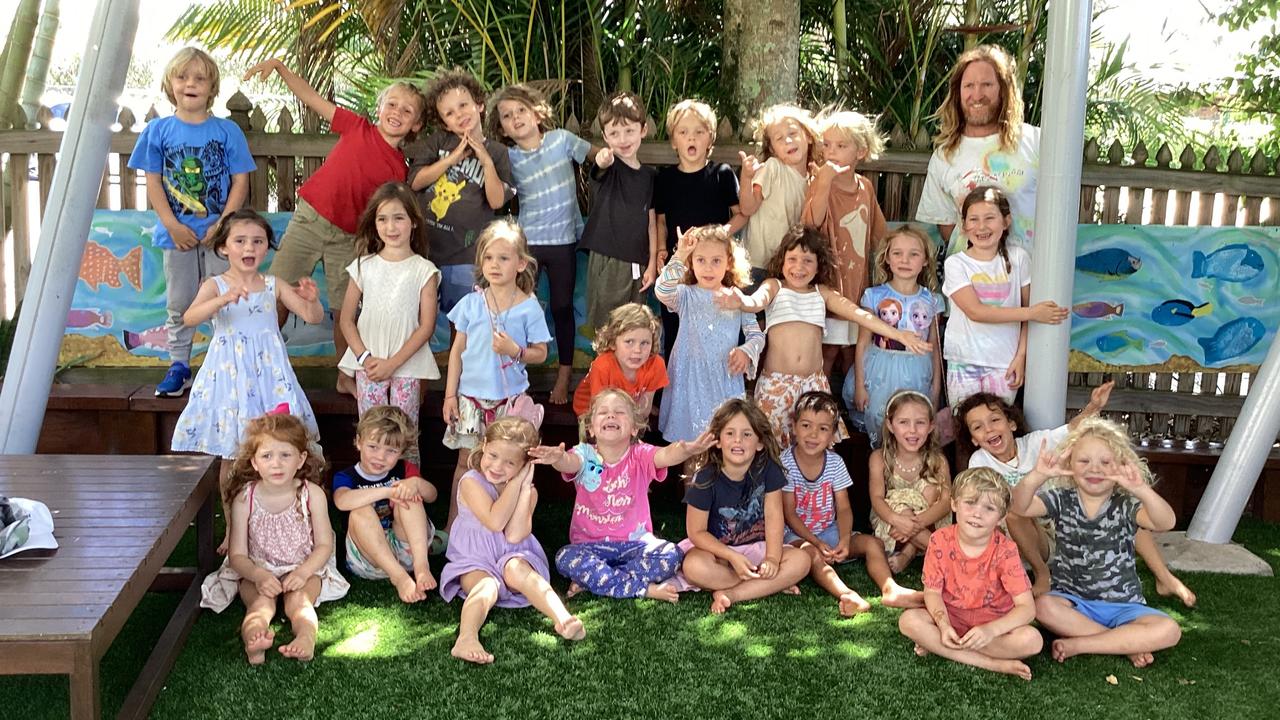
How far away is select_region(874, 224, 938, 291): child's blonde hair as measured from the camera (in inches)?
218

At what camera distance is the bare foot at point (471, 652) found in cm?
411

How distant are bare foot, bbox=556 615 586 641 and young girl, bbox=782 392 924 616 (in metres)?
1.15

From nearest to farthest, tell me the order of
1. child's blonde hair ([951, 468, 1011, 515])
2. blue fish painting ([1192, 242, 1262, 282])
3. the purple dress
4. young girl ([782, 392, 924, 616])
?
child's blonde hair ([951, 468, 1011, 515]), the purple dress, young girl ([782, 392, 924, 616]), blue fish painting ([1192, 242, 1262, 282])

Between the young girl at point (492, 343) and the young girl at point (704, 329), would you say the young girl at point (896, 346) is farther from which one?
the young girl at point (492, 343)

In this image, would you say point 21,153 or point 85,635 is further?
point 21,153

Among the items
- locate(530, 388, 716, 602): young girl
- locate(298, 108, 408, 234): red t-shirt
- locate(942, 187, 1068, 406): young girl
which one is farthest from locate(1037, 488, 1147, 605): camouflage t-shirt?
Result: locate(298, 108, 408, 234): red t-shirt

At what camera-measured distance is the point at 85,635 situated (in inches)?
119

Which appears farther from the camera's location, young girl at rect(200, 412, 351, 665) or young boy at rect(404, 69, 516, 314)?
young boy at rect(404, 69, 516, 314)

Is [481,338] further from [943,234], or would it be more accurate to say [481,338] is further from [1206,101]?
[1206,101]

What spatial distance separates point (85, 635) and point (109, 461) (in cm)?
164

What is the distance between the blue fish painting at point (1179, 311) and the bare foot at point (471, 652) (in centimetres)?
419

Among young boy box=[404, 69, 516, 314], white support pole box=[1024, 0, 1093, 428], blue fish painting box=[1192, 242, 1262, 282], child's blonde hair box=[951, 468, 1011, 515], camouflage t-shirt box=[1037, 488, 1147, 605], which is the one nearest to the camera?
child's blonde hair box=[951, 468, 1011, 515]

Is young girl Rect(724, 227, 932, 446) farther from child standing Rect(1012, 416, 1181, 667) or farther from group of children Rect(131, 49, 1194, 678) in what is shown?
child standing Rect(1012, 416, 1181, 667)

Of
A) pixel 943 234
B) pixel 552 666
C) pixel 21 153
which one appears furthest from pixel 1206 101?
pixel 21 153
